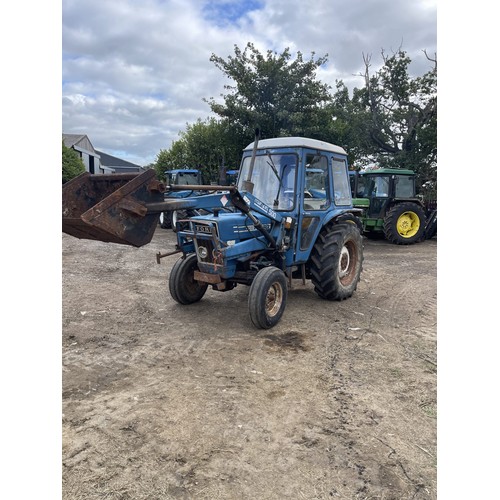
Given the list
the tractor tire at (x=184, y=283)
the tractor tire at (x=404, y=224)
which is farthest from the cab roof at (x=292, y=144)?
the tractor tire at (x=404, y=224)

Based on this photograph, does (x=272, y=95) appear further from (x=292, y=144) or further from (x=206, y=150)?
(x=292, y=144)

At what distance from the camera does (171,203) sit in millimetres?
3844

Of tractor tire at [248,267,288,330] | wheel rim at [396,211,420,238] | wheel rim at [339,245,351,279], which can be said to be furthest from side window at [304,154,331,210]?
wheel rim at [396,211,420,238]

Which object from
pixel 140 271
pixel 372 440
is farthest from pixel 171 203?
pixel 140 271

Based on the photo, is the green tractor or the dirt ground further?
the green tractor

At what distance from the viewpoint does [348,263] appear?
6203 millimetres

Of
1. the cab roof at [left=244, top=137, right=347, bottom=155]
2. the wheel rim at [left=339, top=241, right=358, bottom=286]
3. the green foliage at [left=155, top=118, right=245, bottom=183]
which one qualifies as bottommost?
the wheel rim at [left=339, top=241, right=358, bottom=286]

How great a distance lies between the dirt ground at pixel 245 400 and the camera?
2.32m

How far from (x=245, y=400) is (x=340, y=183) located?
3.82 m

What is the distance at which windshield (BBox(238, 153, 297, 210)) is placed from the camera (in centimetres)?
521

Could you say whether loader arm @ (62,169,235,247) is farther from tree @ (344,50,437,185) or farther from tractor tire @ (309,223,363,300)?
tree @ (344,50,437,185)

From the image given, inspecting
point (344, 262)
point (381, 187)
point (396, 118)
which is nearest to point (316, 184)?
point (344, 262)

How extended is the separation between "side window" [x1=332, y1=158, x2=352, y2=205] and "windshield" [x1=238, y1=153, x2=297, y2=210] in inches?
35.3

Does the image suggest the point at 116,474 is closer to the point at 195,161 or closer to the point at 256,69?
the point at 256,69
